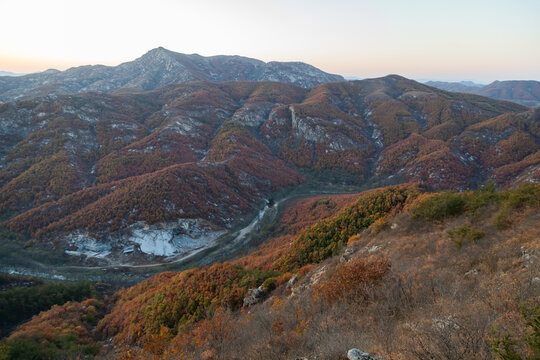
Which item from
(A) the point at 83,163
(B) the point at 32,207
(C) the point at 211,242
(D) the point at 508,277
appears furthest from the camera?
(A) the point at 83,163

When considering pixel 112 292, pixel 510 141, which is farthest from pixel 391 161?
pixel 112 292

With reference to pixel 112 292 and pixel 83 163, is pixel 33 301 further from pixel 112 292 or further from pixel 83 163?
pixel 83 163

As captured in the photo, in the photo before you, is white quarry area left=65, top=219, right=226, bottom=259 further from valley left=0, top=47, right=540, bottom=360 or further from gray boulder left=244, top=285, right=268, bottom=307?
gray boulder left=244, top=285, right=268, bottom=307

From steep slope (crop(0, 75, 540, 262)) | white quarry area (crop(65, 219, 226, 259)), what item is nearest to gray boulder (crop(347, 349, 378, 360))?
white quarry area (crop(65, 219, 226, 259))

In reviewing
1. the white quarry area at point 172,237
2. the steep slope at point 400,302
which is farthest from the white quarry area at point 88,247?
the steep slope at point 400,302

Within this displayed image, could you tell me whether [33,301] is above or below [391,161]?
below

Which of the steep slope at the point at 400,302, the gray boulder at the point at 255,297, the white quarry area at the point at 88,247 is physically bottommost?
the white quarry area at the point at 88,247

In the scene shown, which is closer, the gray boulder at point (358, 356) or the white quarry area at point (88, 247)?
the gray boulder at point (358, 356)

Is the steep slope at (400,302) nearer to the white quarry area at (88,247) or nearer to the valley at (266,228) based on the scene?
the valley at (266,228)

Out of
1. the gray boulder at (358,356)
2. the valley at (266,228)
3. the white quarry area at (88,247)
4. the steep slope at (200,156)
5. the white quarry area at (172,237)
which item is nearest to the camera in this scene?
the gray boulder at (358,356)
